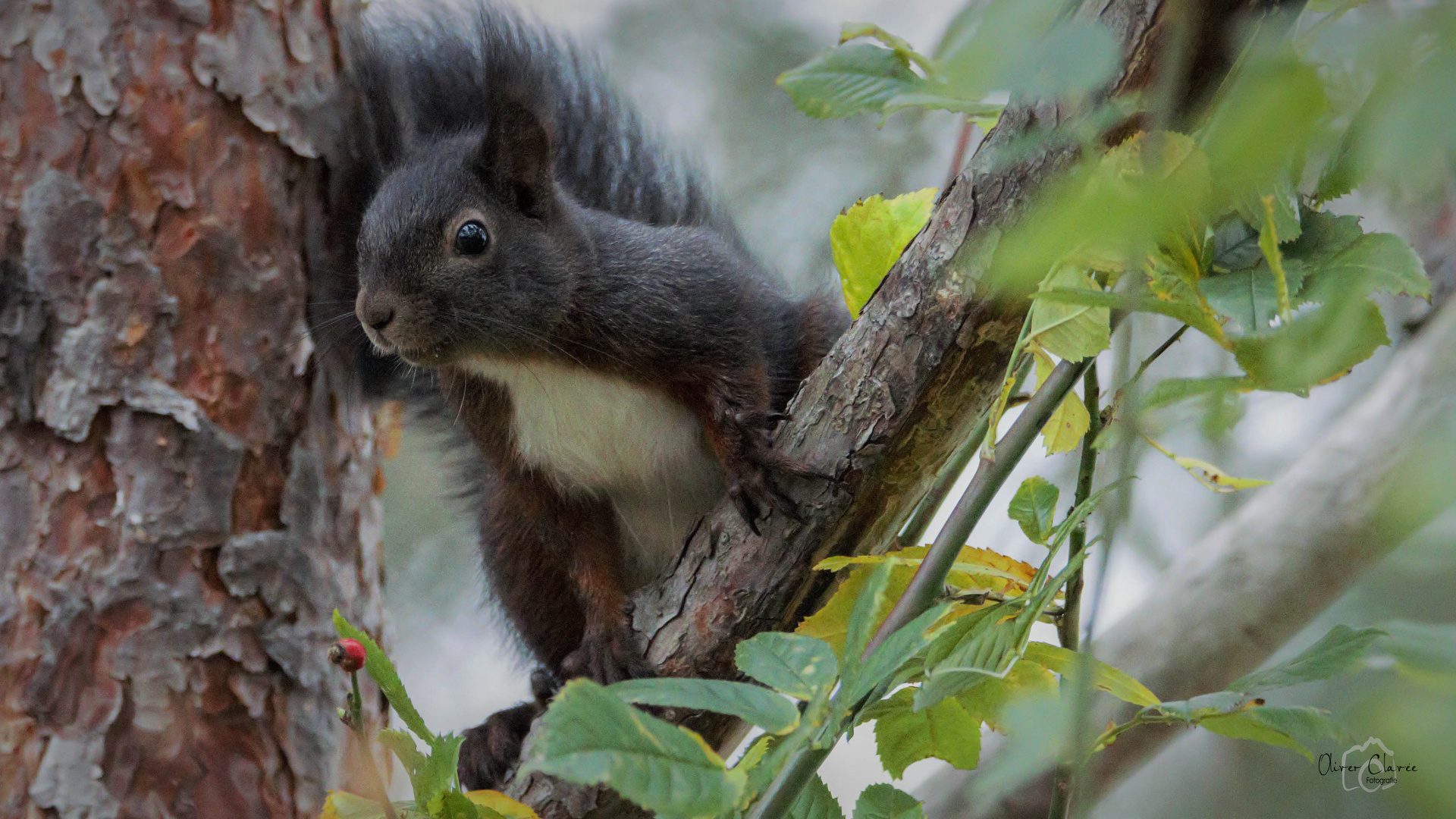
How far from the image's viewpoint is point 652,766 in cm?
51

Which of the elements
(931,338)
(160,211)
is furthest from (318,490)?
(931,338)

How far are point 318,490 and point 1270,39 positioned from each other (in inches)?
55.9

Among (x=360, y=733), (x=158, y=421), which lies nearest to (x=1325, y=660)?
(x=360, y=733)

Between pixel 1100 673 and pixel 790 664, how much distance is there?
22 cm

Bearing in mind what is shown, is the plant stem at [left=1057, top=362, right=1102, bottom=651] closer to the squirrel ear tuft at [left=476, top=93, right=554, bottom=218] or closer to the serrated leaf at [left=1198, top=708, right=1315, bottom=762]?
the serrated leaf at [left=1198, top=708, right=1315, bottom=762]

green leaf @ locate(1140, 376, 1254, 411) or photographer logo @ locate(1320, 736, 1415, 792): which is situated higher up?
green leaf @ locate(1140, 376, 1254, 411)

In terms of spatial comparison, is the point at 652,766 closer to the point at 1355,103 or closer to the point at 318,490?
the point at 1355,103

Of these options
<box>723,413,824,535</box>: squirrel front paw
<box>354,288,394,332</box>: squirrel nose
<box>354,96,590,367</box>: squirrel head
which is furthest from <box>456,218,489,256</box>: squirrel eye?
<box>723,413,824,535</box>: squirrel front paw

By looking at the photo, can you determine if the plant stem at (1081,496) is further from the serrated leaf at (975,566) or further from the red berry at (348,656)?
the red berry at (348,656)

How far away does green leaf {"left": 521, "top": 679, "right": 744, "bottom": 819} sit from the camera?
1.56 feet

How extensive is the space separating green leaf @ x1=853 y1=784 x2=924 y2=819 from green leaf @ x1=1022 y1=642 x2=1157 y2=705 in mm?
123

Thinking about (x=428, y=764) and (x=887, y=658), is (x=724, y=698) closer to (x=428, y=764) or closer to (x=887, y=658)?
(x=887, y=658)

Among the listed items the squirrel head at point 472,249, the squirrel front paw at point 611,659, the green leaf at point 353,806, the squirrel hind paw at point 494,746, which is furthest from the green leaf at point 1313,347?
the squirrel hind paw at point 494,746

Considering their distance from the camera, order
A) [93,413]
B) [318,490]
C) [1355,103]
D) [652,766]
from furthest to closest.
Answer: [318,490]
[93,413]
[652,766]
[1355,103]
